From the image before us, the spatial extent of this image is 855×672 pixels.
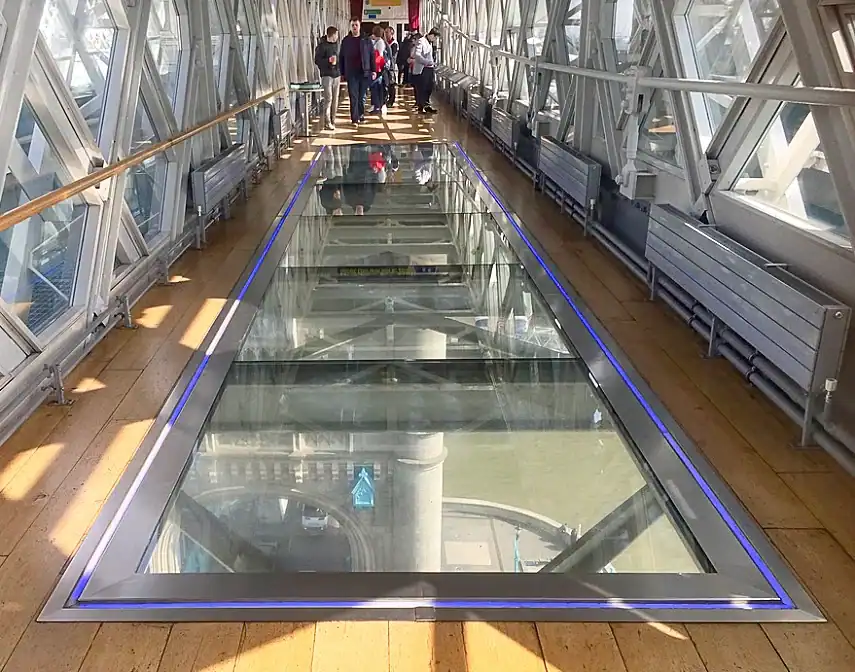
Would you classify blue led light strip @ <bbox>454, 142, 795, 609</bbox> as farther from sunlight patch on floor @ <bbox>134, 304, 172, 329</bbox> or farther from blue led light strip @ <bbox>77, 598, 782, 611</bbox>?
sunlight patch on floor @ <bbox>134, 304, 172, 329</bbox>

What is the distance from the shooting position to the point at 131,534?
255 centimetres

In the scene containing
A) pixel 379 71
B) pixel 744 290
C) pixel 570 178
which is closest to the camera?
pixel 744 290

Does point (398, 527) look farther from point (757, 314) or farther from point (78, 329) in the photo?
point (78, 329)

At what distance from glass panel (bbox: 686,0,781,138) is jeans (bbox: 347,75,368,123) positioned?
9687mm

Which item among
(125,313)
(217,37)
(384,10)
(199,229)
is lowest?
(125,313)

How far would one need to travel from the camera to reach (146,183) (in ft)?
17.3

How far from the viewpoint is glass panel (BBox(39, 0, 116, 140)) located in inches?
152

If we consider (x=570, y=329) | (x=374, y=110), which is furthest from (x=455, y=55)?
(x=570, y=329)

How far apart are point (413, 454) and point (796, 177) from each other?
216 centimetres

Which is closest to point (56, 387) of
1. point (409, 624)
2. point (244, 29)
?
point (409, 624)

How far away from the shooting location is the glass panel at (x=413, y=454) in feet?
8.27

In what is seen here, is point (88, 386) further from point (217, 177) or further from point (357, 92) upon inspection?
point (357, 92)

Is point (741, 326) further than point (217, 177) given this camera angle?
No

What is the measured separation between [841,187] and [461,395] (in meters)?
1.71
